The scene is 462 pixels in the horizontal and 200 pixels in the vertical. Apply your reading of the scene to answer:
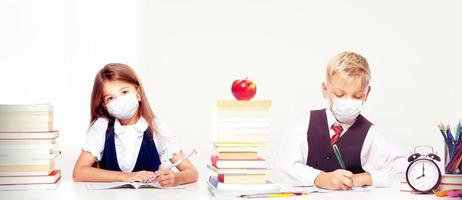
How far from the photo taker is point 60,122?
413 centimetres

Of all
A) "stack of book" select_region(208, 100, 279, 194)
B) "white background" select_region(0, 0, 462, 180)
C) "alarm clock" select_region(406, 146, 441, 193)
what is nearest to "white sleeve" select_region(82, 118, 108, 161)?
"stack of book" select_region(208, 100, 279, 194)

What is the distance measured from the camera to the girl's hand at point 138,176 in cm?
280

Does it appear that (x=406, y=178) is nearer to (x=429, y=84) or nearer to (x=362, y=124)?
(x=362, y=124)

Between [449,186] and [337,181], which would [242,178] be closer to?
Result: [337,181]

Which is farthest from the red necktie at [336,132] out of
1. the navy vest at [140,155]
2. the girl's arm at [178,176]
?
the navy vest at [140,155]

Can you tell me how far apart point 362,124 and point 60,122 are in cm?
175

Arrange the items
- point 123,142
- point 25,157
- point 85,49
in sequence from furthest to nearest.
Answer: point 85,49, point 123,142, point 25,157

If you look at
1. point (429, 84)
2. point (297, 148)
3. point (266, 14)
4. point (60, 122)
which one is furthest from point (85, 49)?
point (429, 84)

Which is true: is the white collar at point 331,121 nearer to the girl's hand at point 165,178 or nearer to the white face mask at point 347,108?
the white face mask at point 347,108

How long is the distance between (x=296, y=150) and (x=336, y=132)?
19cm

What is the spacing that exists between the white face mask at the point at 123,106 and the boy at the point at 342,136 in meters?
0.68

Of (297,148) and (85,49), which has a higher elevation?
(85,49)

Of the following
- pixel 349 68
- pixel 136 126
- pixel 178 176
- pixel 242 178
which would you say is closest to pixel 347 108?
pixel 349 68

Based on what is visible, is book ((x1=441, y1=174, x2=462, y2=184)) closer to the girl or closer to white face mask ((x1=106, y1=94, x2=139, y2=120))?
the girl
